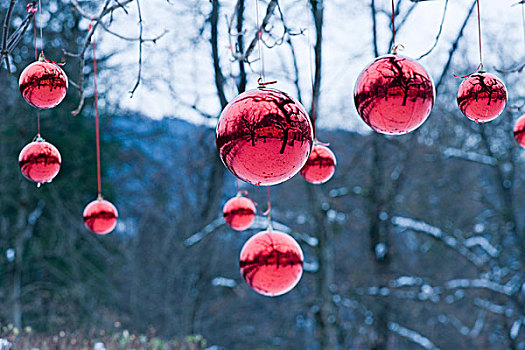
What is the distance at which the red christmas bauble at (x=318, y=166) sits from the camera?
298 cm

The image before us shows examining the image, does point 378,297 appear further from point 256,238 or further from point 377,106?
point 377,106

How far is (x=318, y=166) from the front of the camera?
2980 millimetres

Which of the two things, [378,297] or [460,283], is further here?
[460,283]

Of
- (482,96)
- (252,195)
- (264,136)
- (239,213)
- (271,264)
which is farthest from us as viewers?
(252,195)

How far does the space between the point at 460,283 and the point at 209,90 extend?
16.9 ft

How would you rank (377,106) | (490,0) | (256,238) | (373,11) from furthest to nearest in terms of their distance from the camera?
(490,0) < (373,11) < (256,238) < (377,106)

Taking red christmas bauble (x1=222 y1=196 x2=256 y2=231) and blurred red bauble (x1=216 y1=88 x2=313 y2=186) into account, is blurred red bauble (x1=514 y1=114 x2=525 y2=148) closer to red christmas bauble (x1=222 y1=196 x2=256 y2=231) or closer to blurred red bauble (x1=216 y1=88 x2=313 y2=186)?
red christmas bauble (x1=222 y1=196 x2=256 y2=231)

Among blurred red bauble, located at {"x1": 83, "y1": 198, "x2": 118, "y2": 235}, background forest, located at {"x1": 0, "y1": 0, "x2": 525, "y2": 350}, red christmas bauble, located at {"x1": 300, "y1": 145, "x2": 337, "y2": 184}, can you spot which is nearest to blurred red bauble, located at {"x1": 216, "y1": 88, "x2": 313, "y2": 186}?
red christmas bauble, located at {"x1": 300, "y1": 145, "x2": 337, "y2": 184}

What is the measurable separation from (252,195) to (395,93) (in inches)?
336

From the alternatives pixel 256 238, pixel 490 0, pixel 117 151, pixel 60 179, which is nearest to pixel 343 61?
pixel 490 0

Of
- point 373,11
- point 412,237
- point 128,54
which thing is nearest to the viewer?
point 373,11

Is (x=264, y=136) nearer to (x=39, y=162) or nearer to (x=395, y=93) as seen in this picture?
(x=395, y=93)

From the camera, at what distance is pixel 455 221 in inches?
441

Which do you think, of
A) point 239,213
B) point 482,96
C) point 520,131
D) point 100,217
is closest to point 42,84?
point 100,217
